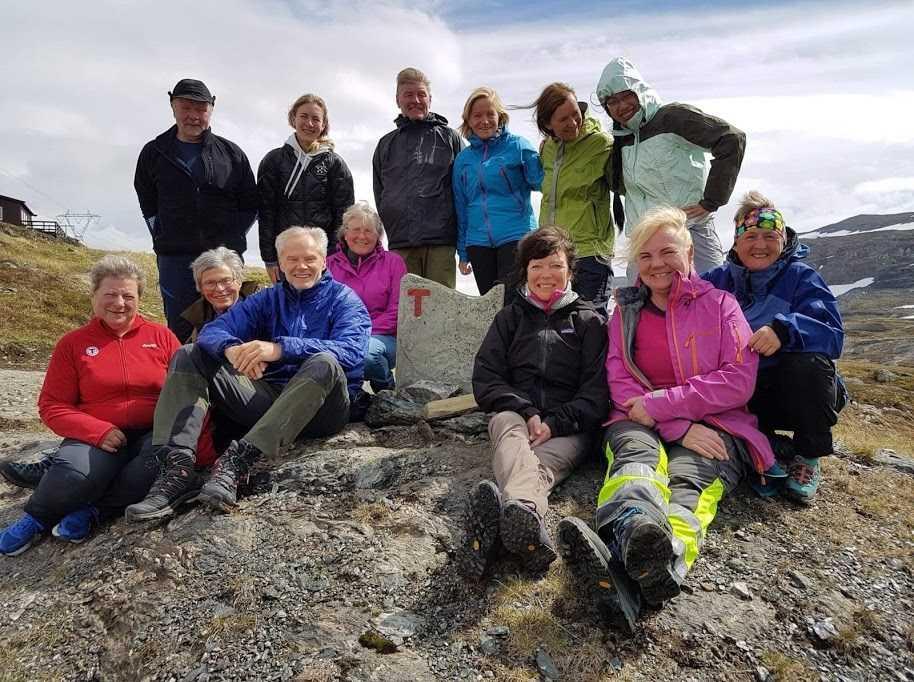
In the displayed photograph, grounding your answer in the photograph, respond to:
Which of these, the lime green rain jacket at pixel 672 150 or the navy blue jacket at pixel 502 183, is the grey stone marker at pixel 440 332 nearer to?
the navy blue jacket at pixel 502 183

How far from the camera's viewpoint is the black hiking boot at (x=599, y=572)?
355 centimetres

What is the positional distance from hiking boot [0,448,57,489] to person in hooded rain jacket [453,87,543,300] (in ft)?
19.2

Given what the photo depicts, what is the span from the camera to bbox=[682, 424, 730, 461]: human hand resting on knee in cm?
478

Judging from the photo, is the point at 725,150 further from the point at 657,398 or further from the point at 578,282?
the point at 657,398

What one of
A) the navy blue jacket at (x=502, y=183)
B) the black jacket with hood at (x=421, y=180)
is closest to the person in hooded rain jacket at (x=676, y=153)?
the navy blue jacket at (x=502, y=183)

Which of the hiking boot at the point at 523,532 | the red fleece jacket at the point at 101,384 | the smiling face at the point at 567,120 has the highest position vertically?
the smiling face at the point at 567,120

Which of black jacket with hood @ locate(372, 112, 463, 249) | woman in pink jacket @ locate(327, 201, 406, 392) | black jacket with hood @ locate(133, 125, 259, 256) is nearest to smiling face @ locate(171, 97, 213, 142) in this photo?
black jacket with hood @ locate(133, 125, 259, 256)

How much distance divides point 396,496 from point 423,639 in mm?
1728

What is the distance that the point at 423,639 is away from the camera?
149 inches

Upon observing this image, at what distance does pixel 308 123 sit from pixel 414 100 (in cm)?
159

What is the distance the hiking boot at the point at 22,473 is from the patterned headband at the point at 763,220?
288 inches

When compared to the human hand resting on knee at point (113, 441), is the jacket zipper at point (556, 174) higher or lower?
higher

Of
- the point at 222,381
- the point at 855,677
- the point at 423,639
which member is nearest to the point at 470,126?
the point at 222,381

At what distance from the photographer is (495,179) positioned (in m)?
8.37
